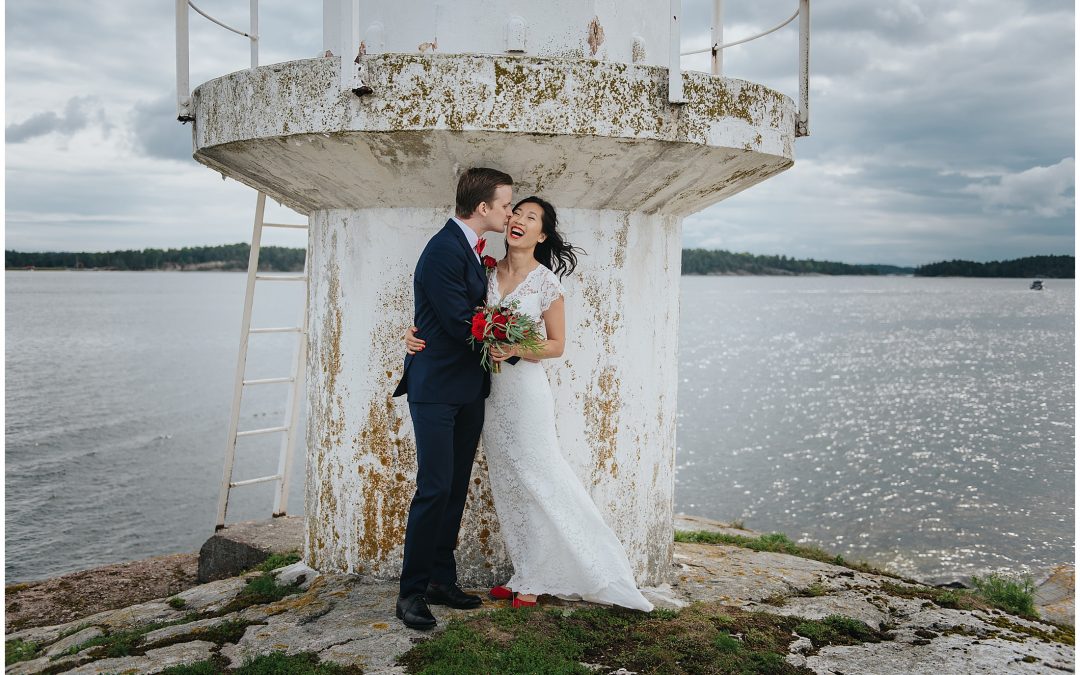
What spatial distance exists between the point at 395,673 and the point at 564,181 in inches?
111

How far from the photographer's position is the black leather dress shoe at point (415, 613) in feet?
16.6

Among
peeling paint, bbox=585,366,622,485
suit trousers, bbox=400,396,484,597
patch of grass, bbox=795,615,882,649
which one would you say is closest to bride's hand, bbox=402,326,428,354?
suit trousers, bbox=400,396,484,597

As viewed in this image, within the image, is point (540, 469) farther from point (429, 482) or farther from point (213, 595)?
point (213, 595)

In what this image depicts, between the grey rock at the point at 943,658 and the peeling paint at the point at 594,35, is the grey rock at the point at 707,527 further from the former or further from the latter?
the peeling paint at the point at 594,35

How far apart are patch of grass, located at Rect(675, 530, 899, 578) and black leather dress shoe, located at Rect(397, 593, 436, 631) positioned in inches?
145

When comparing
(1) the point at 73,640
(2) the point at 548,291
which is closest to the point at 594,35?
(2) the point at 548,291

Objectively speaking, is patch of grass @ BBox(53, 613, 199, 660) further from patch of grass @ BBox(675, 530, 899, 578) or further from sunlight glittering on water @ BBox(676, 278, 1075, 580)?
sunlight glittering on water @ BBox(676, 278, 1075, 580)

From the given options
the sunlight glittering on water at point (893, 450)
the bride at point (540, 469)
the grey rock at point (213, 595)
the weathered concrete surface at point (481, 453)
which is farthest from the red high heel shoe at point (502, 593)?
the sunlight glittering on water at point (893, 450)

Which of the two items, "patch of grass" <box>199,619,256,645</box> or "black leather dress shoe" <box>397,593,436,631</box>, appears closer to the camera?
"black leather dress shoe" <box>397,593,436,631</box>

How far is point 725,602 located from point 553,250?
99.1 inches

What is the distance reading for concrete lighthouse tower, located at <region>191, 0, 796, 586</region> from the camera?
489 centimetres

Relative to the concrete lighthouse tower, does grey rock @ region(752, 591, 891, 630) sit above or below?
below

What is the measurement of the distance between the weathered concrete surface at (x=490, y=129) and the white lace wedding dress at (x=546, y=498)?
72 centimetres

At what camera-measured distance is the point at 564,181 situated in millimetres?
5383
